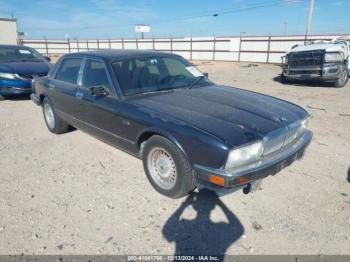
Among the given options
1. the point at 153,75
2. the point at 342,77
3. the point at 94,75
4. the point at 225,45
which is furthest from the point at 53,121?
the point at 225,45

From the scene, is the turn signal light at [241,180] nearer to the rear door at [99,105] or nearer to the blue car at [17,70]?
the rear door at [99,105]

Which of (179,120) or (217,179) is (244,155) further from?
(179,120)

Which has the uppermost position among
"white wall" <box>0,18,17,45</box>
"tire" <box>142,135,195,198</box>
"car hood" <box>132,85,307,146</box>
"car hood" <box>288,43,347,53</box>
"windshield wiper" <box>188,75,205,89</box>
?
"white wall" <box>0,18,17,45</box>

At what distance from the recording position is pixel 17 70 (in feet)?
26.2

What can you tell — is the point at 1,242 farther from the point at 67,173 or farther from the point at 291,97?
the point at 291,97

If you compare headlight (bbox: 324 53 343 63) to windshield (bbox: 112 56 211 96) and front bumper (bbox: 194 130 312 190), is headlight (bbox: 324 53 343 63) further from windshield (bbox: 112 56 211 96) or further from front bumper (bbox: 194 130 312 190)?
front bumper (bbox: 194 130 312 190)

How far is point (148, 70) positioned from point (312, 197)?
260 centimetres

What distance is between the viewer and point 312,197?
10.6 feet

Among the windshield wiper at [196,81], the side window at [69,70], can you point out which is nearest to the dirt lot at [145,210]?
the side window at [69,70]

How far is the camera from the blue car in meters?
7.89

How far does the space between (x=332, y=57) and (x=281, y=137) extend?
9340 mm

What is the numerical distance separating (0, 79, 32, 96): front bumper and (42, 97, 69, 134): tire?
286cm

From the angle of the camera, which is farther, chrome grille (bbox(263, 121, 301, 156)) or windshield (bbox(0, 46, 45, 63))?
windshield (bbox(0, 46, 45, 63))

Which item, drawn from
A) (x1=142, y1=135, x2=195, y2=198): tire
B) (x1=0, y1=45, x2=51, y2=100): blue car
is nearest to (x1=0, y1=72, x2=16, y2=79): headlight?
(x1=0, y1=45, x2=51, y2=100): blue car
